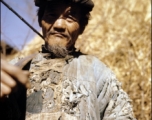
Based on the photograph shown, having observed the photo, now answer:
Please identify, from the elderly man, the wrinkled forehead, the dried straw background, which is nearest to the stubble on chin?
the elderly man

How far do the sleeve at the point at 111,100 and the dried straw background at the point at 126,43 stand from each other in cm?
207

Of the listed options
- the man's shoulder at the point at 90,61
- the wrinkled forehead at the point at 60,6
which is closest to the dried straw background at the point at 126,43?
the man's shoulder at the point at 90,61

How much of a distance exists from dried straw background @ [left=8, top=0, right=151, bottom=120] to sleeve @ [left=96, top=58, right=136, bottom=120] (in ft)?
6.78

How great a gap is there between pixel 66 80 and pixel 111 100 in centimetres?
18

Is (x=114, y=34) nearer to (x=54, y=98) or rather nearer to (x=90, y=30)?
(x=90, y=30)

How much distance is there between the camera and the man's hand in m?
0.83

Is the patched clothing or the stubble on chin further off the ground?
the stubble on chin

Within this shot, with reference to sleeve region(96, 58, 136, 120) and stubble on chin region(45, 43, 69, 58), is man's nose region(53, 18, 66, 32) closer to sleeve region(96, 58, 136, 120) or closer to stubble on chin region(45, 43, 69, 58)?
stubble on chin region(45, 43, 69, 58)

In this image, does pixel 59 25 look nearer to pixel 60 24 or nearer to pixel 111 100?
pixel 60 24

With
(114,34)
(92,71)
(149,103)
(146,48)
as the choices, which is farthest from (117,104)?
(114,34)

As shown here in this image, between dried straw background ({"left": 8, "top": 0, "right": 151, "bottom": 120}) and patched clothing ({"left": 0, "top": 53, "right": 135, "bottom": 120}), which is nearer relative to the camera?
patched clothing ({"left": 0, "top": 53, "right": 135, "bottom": 120})

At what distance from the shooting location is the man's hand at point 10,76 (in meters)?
0.83

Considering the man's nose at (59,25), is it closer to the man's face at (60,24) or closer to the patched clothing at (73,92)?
the man's face at (60,24)

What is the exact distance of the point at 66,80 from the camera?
1.43 m
